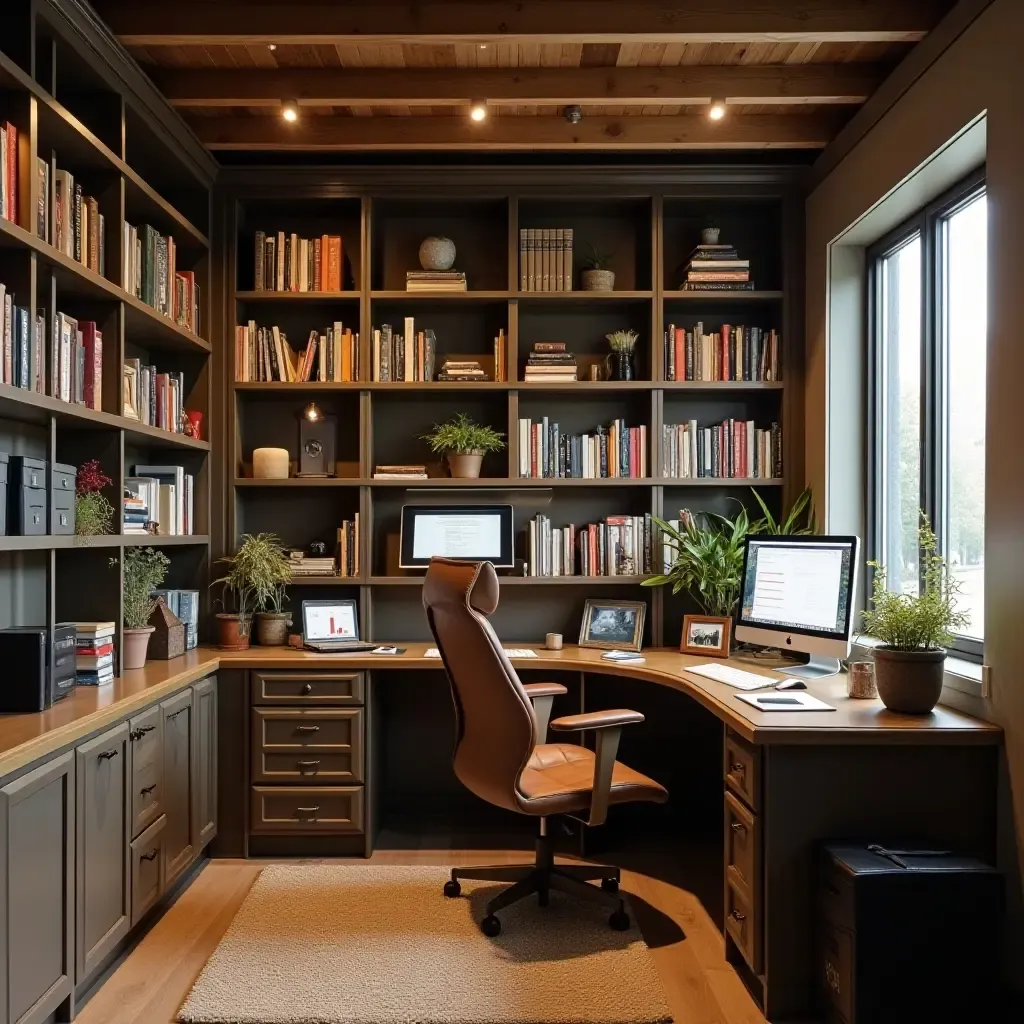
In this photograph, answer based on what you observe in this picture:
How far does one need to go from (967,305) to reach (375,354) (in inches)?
93.6

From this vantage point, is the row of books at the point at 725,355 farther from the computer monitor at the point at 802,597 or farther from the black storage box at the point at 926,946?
the black storage box at the point at 926,946

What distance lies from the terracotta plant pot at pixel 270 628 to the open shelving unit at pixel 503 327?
188 mm

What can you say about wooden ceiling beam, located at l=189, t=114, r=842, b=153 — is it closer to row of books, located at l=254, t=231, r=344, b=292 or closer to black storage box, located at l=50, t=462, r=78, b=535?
row of books, located at l=254, t=231, r=344, b=292

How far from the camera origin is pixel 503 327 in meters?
4.26

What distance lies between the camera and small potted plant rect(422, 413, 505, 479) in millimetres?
4023

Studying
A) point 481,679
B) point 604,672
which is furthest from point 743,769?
point 604,672

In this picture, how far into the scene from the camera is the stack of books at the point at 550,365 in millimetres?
4048

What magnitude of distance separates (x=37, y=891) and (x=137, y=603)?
134cm

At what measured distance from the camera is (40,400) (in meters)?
2.56

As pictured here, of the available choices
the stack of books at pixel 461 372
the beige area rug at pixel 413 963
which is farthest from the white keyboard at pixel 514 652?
the stack of books at pixel 461 372

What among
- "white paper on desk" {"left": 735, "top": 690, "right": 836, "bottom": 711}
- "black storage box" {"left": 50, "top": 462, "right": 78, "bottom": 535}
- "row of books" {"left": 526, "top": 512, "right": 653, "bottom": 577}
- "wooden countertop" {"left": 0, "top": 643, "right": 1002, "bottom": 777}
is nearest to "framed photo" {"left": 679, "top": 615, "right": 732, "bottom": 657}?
"wooden countertop" {"left": 0, "top": 643, "right": 1002, "bottom": 777}

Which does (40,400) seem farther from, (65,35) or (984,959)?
(984,959)

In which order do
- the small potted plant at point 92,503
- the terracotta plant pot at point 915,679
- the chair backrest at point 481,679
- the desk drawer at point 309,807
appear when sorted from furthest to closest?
1. the desk drawer at point 309,807
2. the small potted plant at point 92,503
3. the chair backrest at point 481,679
4. the terracotta plant pot at point 915,679

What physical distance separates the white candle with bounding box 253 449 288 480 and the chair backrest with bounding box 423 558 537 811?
1.41 metres
